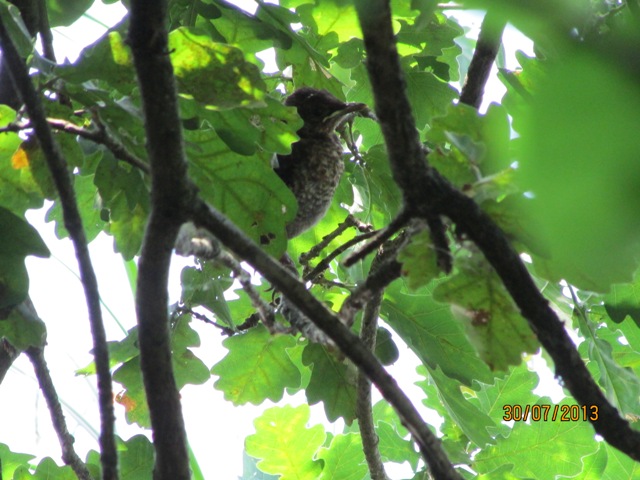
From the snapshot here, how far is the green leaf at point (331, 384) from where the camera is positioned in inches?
65.0

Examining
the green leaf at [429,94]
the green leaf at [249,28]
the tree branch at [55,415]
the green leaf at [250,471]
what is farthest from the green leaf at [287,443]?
the green leaf at [250,471]

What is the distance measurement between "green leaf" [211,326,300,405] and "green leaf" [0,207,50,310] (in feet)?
2.30

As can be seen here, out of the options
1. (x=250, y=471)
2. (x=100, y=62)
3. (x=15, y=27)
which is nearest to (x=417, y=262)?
(x=100, y=62)

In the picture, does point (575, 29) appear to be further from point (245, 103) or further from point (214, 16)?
point (214, 16)

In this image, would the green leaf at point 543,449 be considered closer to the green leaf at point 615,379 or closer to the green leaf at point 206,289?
the green leaf at point 615,379

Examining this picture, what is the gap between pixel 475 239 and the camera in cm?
59

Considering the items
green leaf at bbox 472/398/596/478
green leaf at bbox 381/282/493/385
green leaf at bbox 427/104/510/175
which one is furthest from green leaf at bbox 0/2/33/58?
green leaf at bbox 472/398/596/478

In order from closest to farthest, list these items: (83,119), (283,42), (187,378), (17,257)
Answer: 1. (17,257)
2. (83,119)
3. (283,42)
4. (187,378)

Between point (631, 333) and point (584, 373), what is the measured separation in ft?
4.44

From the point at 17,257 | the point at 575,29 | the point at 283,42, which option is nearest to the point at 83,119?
the point at 17,257

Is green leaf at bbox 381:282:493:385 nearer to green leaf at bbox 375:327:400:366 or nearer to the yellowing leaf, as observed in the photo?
green leaf at bbox 375:327:400:366

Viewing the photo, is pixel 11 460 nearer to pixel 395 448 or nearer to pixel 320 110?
pixel 395 448

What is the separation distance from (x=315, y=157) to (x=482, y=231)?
3.32 ft

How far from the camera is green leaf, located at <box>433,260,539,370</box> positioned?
707 mm
